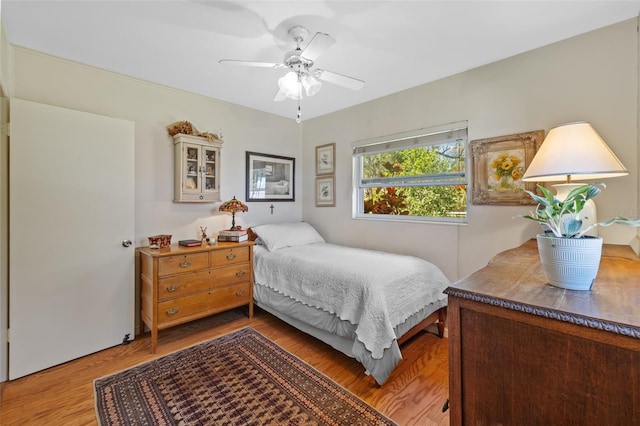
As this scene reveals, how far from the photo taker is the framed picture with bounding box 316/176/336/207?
12.0 feet

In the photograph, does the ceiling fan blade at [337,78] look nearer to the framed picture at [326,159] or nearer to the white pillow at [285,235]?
the framed picture at [326,159]

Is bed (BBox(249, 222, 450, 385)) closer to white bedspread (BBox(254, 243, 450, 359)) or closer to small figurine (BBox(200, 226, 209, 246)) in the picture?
white bedspread (BBox(254, 243, 450, 359))

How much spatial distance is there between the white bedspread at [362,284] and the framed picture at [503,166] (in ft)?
2.67

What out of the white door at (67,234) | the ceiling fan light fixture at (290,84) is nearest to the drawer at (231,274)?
the white door at (67,234)

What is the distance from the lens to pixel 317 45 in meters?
1.71

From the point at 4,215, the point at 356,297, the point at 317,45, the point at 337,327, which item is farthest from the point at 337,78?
the point at 4,215

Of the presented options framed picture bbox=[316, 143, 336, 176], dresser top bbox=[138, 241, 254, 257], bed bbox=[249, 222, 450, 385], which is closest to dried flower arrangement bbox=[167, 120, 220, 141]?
dresser top bbox=[138, 241, 254, 257]

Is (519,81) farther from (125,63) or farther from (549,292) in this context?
(125,63)

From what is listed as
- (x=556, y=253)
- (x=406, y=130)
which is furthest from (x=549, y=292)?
(x=406, y=130)

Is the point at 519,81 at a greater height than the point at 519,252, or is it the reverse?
the point at 519,81

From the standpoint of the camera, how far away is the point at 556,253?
2.92 feet

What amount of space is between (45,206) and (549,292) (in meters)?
3.04

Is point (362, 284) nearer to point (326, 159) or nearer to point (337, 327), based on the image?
point (337, 327)

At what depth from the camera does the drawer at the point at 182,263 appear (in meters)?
2.33
